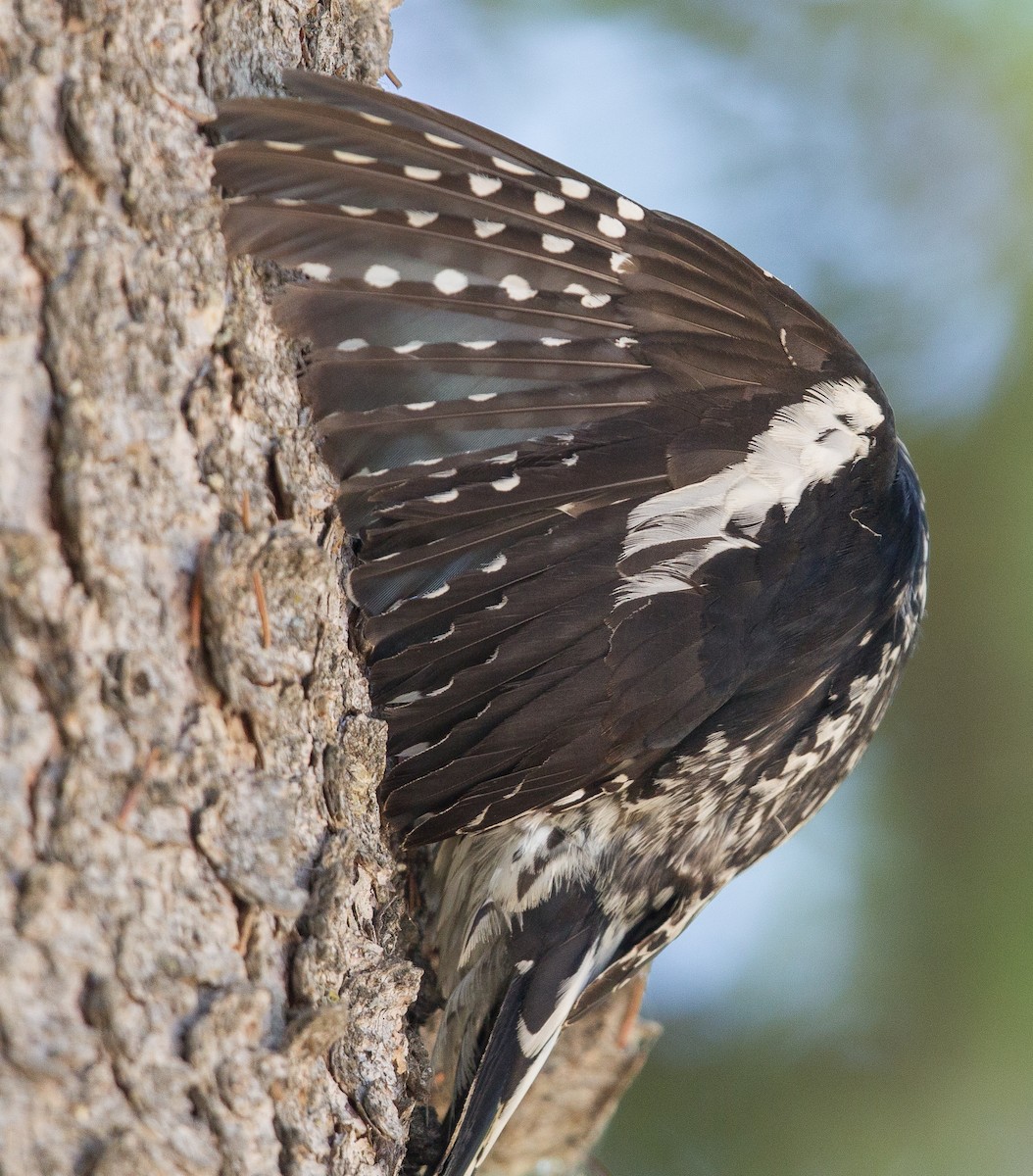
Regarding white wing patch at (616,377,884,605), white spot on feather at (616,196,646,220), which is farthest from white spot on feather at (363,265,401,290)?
white wing patch at (616,377,884,605)

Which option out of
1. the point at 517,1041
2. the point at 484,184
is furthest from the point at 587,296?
the point at 517,1041

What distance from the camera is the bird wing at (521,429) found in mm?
1389

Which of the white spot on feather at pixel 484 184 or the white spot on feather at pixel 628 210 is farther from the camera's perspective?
the white spot on feather at pixel 628 210

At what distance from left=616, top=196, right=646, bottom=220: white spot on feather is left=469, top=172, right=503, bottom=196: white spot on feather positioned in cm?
19

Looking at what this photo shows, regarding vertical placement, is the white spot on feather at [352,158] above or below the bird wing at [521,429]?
above

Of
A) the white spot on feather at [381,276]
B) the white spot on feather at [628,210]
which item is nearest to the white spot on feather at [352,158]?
the white spot on feather at [381,276]

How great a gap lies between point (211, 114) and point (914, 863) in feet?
10.7

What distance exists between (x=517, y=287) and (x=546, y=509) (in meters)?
0.31

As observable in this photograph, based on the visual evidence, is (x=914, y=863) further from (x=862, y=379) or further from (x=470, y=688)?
(x=470, y=688)

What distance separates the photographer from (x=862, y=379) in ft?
5.92

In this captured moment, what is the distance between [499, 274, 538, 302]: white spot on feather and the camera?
1.46 meters

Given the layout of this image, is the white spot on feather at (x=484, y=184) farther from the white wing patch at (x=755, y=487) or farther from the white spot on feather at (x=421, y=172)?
the white wing patch at (x=755, y=487)

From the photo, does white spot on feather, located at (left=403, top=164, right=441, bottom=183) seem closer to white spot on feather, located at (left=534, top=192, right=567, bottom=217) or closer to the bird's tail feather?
white spot on feather, located at (left=534, top=192, right=567, bottom=217)

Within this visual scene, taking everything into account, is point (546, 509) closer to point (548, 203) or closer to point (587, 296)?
point (587, 296)
